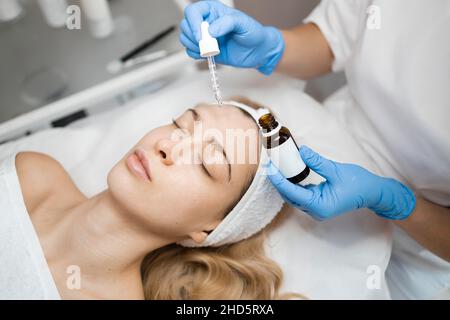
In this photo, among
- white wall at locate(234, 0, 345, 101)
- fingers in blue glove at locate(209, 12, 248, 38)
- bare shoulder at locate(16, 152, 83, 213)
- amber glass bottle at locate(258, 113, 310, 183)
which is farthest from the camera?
white wall at locate(234, 0, 345, 101)

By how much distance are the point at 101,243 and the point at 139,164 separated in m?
0.25

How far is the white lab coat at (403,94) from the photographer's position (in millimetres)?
971

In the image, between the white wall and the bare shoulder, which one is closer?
the bare shoulder

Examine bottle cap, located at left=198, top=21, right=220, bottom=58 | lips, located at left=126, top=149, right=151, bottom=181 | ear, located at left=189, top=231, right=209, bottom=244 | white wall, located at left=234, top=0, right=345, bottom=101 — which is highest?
bottle cap, located at left=198, top=21, right=220, bottom=58

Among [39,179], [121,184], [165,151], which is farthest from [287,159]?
[39,179]

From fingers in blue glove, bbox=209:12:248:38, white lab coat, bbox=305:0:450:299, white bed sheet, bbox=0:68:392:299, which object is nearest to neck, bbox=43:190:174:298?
white bed sheet, bbox=0:68:392:299

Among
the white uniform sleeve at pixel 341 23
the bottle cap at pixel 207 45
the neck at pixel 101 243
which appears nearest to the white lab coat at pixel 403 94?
the white uniform sleeve at pixel 341 23

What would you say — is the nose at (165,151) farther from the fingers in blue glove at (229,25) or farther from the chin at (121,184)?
the fingers in blue glove at (229,25)

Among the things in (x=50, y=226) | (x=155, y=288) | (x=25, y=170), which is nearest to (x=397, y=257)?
(x=155, y=288)

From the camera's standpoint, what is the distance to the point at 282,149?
0.91 meters

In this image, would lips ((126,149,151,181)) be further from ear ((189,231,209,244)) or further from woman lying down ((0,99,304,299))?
ear ((189,231,209,244))

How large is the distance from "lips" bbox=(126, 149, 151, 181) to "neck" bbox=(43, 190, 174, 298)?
0.13 meters

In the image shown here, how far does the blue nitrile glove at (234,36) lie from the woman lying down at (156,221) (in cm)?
18

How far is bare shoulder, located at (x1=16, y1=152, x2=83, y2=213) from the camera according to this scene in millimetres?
1166
